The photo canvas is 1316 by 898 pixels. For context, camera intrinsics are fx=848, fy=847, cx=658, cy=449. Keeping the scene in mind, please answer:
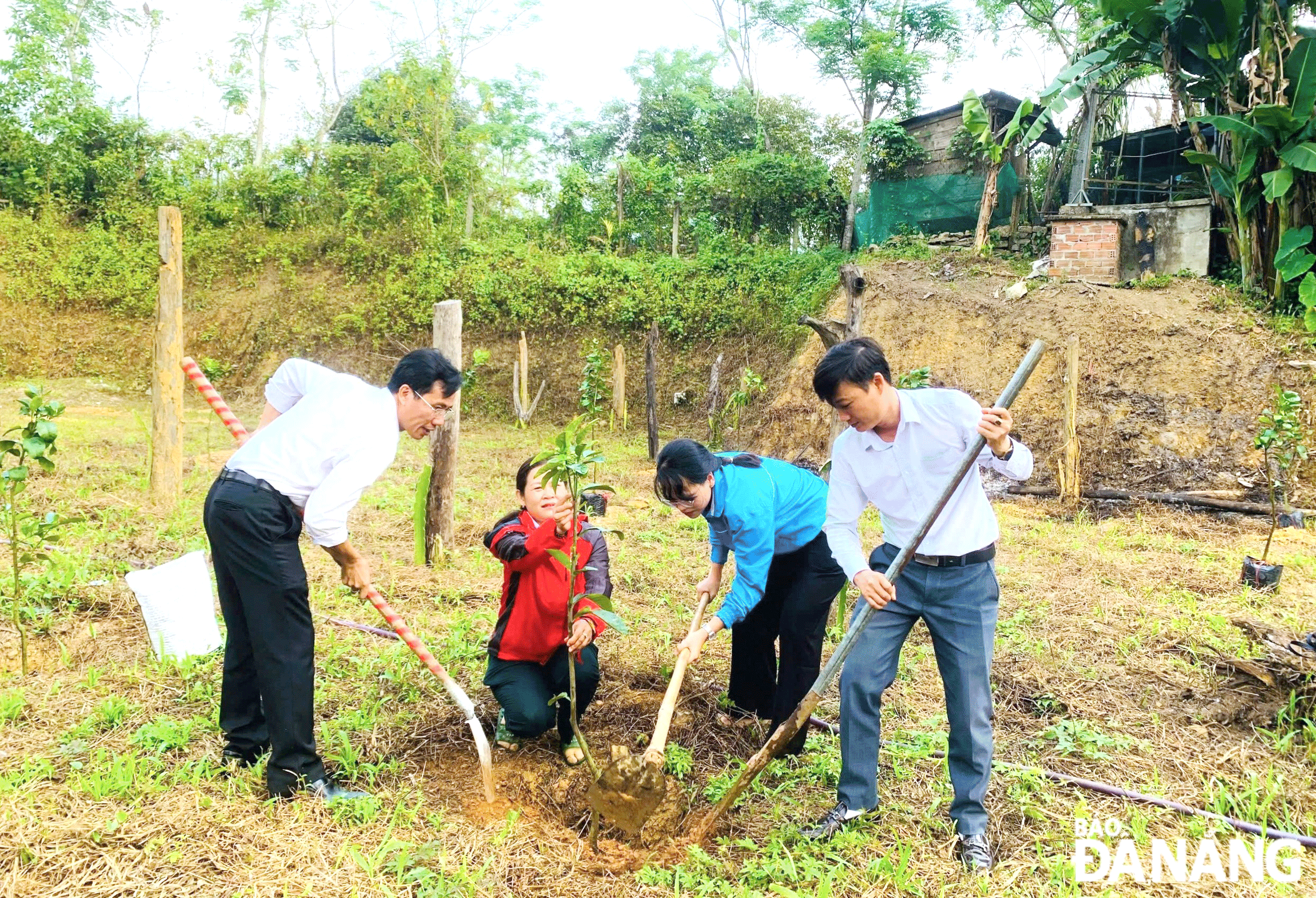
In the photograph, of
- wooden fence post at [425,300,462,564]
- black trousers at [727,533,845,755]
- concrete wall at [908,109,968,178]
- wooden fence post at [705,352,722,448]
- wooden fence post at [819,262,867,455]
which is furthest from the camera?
concrete wall at [908,109,968,178]

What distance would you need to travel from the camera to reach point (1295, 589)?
18.1 feet

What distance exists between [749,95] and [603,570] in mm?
17928

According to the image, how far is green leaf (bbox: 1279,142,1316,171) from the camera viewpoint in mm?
8695

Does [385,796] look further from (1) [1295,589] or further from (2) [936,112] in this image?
(2) [936,112]

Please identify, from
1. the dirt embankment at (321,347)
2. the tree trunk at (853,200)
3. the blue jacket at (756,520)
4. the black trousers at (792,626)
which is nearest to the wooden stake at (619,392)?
the dirt embankment at (321,347)

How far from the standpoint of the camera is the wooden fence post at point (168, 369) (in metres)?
6.59

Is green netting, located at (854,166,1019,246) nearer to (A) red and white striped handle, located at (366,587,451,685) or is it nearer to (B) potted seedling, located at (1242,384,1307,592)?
(B) potted seedling, located at (1242,384,1307,592)

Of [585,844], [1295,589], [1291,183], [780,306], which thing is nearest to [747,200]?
[780,306]

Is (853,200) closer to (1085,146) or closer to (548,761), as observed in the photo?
(1085,146)

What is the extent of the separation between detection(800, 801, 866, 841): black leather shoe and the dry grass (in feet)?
0.16

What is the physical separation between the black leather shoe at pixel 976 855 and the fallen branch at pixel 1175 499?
6736mm

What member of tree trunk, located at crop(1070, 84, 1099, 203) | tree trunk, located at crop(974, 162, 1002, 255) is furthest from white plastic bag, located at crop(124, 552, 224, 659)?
tree trunk, located at crop(1070, 84, 1099, 203)

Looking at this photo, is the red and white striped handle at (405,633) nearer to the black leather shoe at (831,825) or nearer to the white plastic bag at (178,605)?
the black leather shoe at (831,825)

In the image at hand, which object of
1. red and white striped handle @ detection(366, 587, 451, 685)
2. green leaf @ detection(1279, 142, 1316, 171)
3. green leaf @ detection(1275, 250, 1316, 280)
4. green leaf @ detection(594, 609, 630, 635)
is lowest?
red and white striped handle @ detection(366, 587, 451, 685)
